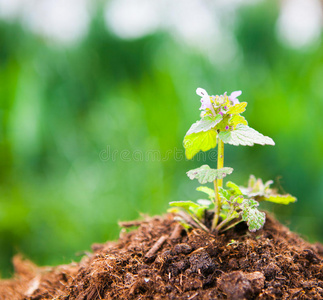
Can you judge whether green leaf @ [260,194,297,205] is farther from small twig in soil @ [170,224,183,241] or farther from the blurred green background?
the blurred green background

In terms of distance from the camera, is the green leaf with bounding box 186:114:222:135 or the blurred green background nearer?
the green leaf with bounding box 186:114:222:135

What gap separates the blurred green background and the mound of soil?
1097mm

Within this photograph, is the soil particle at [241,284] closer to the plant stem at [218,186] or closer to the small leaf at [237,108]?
the plant stem at [218,186]

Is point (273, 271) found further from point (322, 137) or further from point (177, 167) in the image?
point (322, 137)

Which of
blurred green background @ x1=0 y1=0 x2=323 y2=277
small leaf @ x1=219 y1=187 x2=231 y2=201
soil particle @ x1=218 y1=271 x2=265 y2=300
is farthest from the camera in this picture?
blurred green background @ x1=0 y1=0 x2=323 y2=277

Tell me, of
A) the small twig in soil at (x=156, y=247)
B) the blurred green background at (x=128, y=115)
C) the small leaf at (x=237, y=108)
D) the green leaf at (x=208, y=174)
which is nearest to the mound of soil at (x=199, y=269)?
the small twig in soil at (x=156, y=247)

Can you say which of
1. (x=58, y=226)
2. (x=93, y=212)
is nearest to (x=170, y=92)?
(x=93, y=212)

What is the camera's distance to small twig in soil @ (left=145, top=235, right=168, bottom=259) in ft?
2.07

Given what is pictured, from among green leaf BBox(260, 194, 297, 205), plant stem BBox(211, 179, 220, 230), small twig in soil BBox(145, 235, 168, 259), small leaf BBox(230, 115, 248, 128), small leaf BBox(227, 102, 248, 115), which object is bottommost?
small twig in soil BBox(145, 235, 168, 259)

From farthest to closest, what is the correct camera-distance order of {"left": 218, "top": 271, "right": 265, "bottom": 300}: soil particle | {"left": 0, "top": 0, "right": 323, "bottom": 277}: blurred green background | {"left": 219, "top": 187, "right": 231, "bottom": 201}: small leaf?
{"left": 0, "top": 0, "right": 323, "bottom": 277}: blurred green background, {"left": 219, "top": 187, "right": 231, "bottom": 201}: small leaf, {"left": 218, "top": 271, "right": 265, "bottom": 300}: soil particle

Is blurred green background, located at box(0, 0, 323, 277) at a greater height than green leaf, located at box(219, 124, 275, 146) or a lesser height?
greater

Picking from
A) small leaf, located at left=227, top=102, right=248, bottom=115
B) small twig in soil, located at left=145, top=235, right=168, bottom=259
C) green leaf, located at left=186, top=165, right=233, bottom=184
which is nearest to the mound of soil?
small twig in soil, located at left=145, top=235, right=168, bottom=259

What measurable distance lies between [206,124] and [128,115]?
1.35 m

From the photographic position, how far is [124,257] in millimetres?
635
